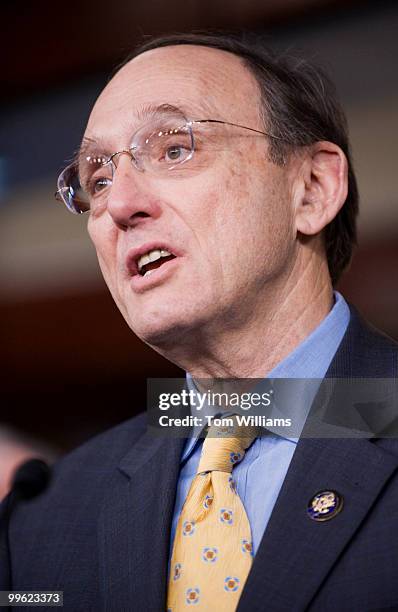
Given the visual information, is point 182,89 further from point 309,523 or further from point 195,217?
point 309,523

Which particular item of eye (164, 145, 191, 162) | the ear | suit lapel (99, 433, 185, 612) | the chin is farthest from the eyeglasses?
suit lapel (99, 433, 185, 612)

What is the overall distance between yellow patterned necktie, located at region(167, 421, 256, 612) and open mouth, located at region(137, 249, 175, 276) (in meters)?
0.28

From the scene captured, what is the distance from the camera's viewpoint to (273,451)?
1.15 m

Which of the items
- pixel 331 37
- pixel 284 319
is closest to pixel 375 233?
pixel 331 37

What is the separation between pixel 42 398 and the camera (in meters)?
2.01

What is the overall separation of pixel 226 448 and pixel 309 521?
0.22m

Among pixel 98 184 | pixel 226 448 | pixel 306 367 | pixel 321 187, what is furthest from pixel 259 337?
pixel 98 184

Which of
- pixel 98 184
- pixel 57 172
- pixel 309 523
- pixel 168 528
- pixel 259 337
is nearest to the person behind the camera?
pixel 309 523

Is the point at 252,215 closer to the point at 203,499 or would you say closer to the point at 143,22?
the point at 203,499

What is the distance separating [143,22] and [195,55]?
1.78ft

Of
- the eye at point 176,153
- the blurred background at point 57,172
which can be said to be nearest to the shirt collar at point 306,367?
the eye at point 176,153

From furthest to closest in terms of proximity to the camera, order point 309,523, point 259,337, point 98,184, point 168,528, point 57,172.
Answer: point 57,172
point 98,184
point 259,337
point 168,528
point 309,523

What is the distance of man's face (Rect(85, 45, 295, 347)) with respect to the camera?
1178 mm

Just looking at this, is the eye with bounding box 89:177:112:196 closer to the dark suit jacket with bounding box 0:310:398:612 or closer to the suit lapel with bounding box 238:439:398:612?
the dark suit jacket with bounding box 0:310:398:612
